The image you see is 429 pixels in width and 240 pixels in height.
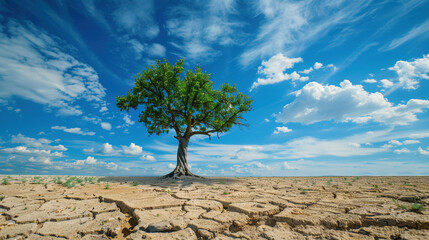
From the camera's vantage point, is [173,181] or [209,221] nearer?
[209,221]

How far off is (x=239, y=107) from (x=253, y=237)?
1080 cm

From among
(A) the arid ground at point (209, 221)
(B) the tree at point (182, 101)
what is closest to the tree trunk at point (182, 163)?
(B) the tree at point (182, 101)

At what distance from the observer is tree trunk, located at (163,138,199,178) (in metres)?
12.6

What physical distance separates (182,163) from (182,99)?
13.7ft

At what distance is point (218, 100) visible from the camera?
1283 cm

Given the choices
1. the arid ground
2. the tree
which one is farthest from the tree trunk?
the arid ground

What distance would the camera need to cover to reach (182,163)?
13.1 metres

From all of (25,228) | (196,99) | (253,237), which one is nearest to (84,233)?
(25,228)

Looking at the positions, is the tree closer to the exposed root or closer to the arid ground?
the exposed root

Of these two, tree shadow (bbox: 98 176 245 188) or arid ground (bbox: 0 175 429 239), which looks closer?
arid ground (bbox: 0 175 429 239)

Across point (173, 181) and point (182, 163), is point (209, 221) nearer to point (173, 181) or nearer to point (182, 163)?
point (173, 181)

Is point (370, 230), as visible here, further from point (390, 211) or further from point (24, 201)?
point (24, 201)

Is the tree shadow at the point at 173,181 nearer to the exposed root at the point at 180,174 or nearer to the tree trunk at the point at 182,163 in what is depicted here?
the exposed root at the point at 180,174

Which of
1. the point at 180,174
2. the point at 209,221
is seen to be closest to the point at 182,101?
the point at 180,174
